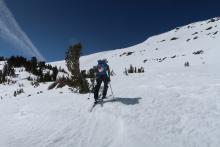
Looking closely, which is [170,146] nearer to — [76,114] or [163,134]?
[163,134]

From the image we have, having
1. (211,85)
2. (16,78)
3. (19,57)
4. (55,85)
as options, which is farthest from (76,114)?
(19,57)

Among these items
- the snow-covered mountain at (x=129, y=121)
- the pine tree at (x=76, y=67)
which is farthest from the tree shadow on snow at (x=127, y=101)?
the pine tree at (x=76, y=67)

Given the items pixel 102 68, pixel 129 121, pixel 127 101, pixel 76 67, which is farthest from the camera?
pixel 76 67

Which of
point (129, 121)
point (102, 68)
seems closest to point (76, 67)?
point (102, 68)

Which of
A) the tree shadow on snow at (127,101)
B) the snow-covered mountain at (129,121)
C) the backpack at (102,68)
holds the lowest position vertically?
the snow-covered mountain at (129,121)

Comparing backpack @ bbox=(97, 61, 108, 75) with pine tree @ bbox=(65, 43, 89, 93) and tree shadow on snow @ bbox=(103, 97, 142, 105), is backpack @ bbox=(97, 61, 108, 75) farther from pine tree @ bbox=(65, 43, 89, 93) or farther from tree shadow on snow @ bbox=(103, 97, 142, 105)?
pine tree @ bbox=(65, 43, 89, 93)

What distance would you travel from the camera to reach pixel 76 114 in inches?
250

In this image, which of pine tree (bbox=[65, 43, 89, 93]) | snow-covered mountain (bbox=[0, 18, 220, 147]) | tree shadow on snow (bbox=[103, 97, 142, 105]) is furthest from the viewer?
pine tree (bbox=[65, 43, 89, 93])

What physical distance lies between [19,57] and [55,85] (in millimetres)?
15430

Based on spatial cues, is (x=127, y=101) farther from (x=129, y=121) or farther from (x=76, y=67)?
(x=76, y=67)

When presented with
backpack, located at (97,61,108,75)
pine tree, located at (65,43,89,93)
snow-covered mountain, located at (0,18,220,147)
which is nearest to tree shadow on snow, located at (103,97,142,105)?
snow-covered mountain, located at (0,18,220,147)

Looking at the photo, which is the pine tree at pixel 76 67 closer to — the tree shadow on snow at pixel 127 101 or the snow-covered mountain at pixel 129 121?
the snow-covered mountain at pixel 129 121

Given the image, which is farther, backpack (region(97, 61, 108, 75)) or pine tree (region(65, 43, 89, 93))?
pine tree (region(65, 43, 89, 93))

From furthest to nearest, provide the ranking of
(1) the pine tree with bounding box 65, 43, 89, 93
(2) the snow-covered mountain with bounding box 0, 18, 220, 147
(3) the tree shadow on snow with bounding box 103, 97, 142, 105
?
1. (1) the pine tree with bounding box 65, 43, 89, 93
2. (3) the tree shadow on snow with bounding box 103, 97, 142, 105
3. (2) the snow-covered mountain with bounding box 0, 18, 220, 147
